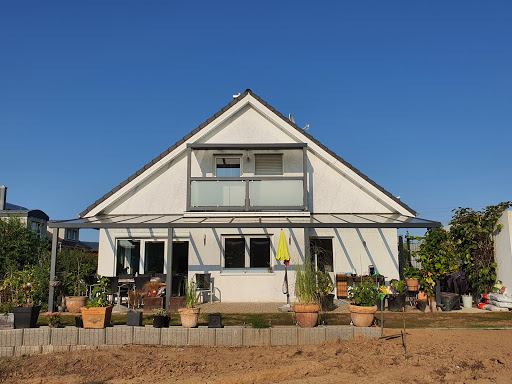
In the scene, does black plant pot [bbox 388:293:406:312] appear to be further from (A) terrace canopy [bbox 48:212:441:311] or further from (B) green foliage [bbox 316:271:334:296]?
(A) terrace canopy [bbox 48:212:441:311]

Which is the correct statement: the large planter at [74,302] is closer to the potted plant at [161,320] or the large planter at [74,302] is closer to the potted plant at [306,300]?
the potted plant at [161,320]

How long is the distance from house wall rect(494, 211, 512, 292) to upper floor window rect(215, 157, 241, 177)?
8.56m

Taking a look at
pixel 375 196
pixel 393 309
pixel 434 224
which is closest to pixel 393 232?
pixel 375 196

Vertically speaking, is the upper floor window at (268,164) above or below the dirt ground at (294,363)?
above

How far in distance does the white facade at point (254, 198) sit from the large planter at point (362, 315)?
19.8 feet

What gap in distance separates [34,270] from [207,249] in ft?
17.2

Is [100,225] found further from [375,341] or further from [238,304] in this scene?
[375,341]

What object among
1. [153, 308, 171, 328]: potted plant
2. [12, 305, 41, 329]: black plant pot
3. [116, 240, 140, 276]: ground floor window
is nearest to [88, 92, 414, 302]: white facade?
[116, 240, 140, 276]: ground floor window

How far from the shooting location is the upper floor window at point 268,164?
1659cm

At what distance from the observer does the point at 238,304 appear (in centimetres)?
1442

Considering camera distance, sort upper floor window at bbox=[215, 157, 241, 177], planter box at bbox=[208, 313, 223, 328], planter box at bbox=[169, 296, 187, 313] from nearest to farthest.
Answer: planter box at bbox=[208, 313, 223, 328], planter box at bbox=[169, 296, 187, 313], upper floor window at bbox=[215, 157, 241, 177]

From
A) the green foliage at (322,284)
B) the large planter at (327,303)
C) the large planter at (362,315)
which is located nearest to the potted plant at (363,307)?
the large planter at (362,315)

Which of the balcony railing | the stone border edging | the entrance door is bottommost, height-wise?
the stone border edging

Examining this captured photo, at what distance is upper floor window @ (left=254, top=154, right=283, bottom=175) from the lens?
16594 mm
